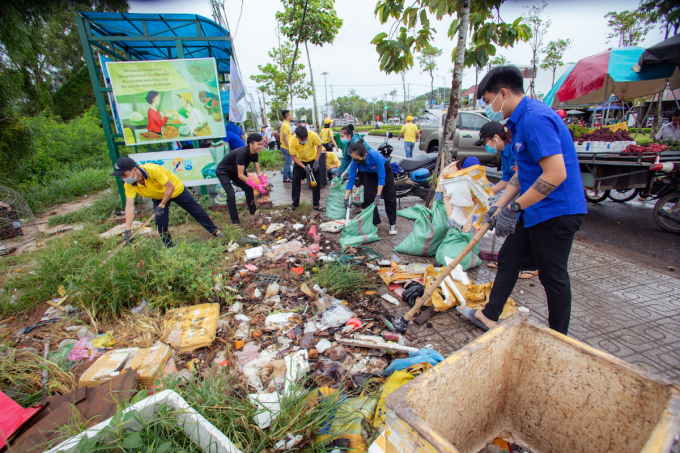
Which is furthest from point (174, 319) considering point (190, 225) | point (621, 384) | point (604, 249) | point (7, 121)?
point (7, 121)

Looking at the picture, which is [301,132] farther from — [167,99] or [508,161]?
[508,161]

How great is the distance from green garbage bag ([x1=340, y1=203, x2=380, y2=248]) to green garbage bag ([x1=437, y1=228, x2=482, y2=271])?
3.86ft

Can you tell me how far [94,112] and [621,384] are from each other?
2175 centimetres

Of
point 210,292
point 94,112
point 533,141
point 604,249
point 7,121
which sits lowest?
point 604,249

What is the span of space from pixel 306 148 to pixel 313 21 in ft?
31.4

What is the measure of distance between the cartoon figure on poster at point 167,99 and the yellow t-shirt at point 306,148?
1.49m

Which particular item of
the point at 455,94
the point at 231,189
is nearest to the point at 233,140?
the point at 231,189

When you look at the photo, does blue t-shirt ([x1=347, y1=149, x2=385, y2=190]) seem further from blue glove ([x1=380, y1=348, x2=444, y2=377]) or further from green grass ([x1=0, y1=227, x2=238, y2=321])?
blue glove ([x1=380, y1=348, x2=444, y2=377])

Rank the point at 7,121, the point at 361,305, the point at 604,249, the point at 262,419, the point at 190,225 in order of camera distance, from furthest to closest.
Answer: the point at 7,121 → the point at 190,225 → the point at 604,249 → the point at 361,305 → the point at 262,419

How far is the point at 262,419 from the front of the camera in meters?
1.76

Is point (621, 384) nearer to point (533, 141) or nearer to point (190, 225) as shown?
point (533, 141)

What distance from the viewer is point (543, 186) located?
1.95 metres

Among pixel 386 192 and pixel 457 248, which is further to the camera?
pixel 386 192

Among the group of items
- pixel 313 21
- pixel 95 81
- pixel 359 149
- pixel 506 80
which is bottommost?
pixel 359 149
